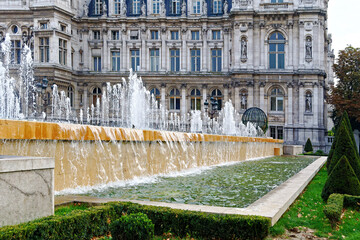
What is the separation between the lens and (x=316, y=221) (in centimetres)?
879

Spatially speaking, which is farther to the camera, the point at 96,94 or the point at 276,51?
the point at 96,94

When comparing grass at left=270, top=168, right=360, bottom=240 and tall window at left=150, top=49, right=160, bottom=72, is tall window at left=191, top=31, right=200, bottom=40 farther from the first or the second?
grass at left=270, top=168, right=360, bottom=240

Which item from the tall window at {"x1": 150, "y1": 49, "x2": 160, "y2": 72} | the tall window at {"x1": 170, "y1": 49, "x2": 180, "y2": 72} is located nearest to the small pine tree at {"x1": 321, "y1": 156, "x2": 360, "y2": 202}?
the tall window at {"x1": 170, "y1": 49, "x2": 180, "y2": 72}

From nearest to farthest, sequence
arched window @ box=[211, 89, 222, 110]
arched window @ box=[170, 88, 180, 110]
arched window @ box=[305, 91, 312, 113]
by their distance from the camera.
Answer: arched window @ box=[305, 91, 312, 113] → arched window @ box=[211, 89, 222, 110] → arched window @ box=[170, 88, 180, 110]

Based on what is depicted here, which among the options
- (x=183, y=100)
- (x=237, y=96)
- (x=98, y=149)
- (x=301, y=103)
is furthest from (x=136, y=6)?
(x=98, y=149)

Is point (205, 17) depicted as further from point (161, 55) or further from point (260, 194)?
point (260, 194)

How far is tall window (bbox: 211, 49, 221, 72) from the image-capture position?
55219 mm

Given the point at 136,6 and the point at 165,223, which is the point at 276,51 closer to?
the point at 136,6

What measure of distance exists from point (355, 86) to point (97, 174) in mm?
43929

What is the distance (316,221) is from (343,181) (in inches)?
103

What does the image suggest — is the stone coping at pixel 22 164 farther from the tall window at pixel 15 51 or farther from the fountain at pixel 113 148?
the tall window at pixel 15 51

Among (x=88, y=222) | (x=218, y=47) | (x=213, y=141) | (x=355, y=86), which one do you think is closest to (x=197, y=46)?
(x=218, y=47)

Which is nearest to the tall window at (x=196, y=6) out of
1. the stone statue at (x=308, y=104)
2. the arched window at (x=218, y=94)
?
the arched window at (x=218, y=94)

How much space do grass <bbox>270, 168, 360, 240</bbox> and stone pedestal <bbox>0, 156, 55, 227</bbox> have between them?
3.68 m
